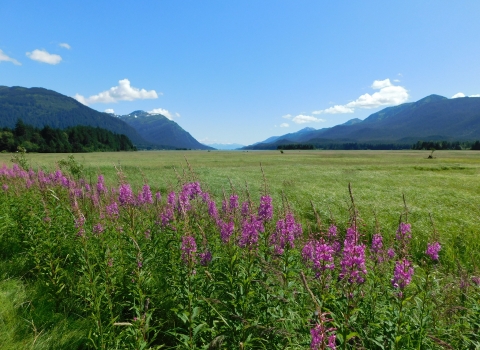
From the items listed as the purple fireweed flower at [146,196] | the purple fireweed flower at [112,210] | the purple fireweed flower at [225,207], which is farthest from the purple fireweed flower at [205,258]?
the purple fireweed flower at [112,210]

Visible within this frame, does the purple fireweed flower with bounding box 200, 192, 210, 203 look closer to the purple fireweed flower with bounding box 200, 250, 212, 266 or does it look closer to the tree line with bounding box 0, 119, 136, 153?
the purple fireweed flower with bounding box 200, 250, 212, 266

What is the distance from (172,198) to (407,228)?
5218 millimetres

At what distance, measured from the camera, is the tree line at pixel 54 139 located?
4090 inches

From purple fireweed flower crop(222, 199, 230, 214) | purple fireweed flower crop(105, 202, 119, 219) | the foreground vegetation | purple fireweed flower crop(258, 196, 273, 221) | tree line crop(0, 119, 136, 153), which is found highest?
tree line crop(0, 119, 136, 153)

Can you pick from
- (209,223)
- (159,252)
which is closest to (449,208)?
(209,223)

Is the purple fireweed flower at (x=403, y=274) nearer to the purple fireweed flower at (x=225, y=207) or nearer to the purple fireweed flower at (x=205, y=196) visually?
the purple fireweed flower at (x=225, y=207)

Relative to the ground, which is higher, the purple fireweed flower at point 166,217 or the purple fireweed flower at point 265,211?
the purple fireweed flower at point 265,211

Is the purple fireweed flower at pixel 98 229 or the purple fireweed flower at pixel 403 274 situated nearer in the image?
the purple fireweed flower at pixel 403 274

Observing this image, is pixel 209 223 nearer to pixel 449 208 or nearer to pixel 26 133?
pixel 449 208

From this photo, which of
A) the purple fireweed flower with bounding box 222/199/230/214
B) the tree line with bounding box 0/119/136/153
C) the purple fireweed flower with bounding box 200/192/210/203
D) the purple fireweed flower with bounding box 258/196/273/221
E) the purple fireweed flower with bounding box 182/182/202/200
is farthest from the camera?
the tree line with bounding box 0/119/136/153

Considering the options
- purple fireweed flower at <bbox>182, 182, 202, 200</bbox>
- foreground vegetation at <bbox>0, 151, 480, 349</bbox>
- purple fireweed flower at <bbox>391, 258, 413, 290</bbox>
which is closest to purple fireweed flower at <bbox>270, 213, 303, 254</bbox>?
foreground vegetation at <bbox>0, 151, 480, 349</bbox>

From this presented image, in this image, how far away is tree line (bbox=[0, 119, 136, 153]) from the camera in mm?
103875

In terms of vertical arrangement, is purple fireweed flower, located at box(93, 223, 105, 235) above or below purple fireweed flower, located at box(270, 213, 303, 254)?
below

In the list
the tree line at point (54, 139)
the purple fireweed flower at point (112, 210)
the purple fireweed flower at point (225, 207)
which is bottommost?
the purple fireweed flower at point (112, 210)
